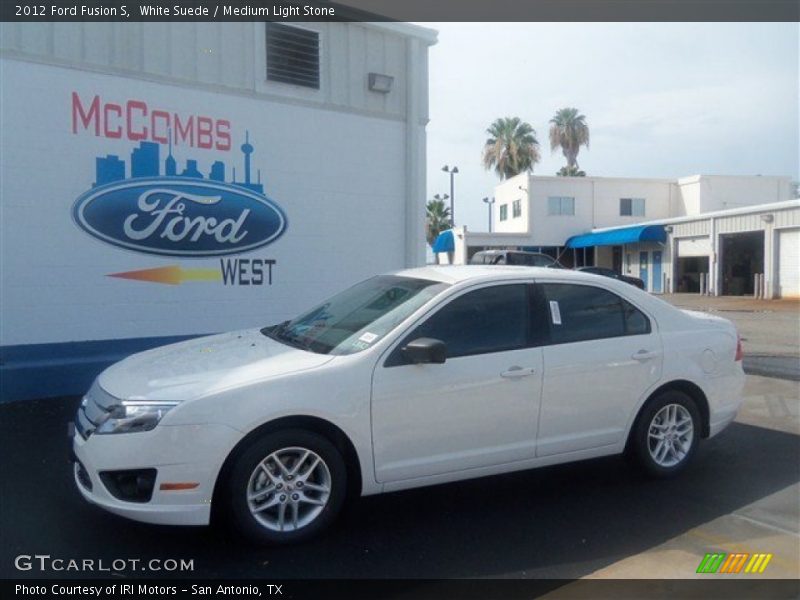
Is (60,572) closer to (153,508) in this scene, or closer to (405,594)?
(153,508)

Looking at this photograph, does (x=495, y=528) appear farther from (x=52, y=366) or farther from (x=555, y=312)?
(x=52, y=366)

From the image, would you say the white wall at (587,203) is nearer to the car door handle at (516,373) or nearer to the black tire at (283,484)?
the car door handle at (516,373)

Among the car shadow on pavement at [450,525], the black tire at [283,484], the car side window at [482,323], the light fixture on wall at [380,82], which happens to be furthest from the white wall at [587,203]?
the black tire at [283,484]

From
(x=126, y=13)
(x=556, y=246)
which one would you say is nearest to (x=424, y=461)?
(x=126, y=13)

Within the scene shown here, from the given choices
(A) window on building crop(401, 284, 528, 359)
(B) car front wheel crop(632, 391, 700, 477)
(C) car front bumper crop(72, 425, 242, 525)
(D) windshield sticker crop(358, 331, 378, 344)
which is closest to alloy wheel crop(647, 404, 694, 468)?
(B) car front wheel crop(632, 391, 700, 477)

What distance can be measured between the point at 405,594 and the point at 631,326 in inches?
109

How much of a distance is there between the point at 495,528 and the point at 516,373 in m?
1.01

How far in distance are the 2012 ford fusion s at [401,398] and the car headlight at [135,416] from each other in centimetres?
1

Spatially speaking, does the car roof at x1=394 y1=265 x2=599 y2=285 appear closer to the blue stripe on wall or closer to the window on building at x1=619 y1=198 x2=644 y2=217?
the blue stripe on wall

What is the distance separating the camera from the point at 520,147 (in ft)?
178

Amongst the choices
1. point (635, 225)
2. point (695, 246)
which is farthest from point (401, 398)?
point (635, 225)

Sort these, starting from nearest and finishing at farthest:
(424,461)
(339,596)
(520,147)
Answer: (339,596) < (424,461) < (520,147)

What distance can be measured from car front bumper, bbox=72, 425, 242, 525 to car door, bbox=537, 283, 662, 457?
7.31 ft

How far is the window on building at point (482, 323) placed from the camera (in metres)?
5.02
